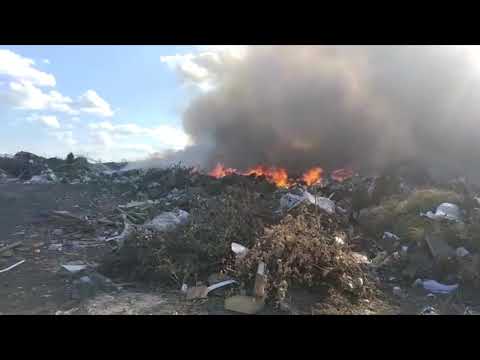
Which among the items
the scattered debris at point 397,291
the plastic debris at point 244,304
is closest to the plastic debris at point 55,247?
the plastic debris at point 244,304

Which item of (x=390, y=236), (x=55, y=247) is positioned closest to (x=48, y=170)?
(x=55, y=247)

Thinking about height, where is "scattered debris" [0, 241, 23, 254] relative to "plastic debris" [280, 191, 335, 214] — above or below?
below

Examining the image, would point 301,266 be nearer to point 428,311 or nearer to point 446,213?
point 428,311

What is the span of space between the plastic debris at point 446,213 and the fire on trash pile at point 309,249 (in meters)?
0.02

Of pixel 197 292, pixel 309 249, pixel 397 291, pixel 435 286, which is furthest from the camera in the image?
pixel 435 286

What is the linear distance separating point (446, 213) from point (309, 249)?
3.75 meters

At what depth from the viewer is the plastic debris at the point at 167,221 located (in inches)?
271

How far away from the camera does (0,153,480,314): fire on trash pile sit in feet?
15.3

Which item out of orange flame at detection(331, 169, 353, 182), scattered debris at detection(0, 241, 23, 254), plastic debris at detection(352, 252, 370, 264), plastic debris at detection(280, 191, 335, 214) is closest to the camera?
plastic debris at detection(352, 252, 370, 264)

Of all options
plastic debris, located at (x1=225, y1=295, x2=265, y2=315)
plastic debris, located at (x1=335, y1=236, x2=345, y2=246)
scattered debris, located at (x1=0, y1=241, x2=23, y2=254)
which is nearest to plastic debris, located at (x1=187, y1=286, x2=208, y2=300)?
plastic debris, located at (x1=225, y1=295, x2=265, y2=315)

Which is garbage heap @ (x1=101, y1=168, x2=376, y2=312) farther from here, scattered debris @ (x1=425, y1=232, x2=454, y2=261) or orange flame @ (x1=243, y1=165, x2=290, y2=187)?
orange flame @ (x1=243, y1=165, x2=290, y2=187)

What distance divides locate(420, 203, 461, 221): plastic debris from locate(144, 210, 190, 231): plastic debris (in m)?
4.65

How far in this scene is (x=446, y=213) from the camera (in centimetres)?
718
